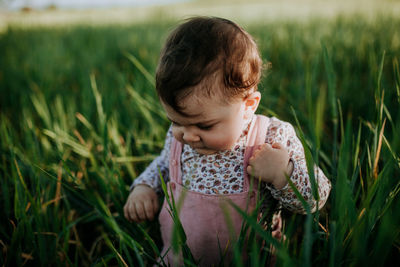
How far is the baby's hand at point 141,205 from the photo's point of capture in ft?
3.14

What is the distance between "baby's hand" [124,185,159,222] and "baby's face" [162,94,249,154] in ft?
0.91

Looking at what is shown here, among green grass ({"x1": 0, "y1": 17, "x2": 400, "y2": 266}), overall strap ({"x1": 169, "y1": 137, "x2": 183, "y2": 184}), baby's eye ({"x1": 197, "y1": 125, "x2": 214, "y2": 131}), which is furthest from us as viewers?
overall strap ({"x1": 169, "y1": 137, "x2": 183, "y2": 184})

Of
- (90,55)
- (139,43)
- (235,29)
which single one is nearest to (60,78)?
(90,55)

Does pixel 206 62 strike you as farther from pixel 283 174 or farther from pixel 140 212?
pixel 140 212

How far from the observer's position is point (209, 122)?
77 cm

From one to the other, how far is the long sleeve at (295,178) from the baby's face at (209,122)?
4.5 inches

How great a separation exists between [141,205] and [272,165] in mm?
449

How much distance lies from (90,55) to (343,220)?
9.42ft

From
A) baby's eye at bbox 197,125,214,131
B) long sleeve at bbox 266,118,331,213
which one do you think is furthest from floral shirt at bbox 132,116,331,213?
baby's eye at bbox 197,125,214,131

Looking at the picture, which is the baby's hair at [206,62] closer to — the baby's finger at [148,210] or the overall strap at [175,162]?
the overall strap at [175,162]

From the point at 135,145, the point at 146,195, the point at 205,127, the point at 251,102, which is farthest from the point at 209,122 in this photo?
the point at 135,145

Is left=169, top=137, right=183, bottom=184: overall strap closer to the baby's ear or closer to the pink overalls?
the pink overalls

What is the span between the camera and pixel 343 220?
65cm

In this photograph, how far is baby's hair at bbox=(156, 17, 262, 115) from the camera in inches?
28.8
